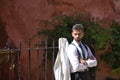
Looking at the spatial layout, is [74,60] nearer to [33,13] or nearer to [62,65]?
[62,65]

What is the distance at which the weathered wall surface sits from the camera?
27.1 ft

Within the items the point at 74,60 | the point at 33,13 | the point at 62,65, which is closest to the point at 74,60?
the point at 74,60

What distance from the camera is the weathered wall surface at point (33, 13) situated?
825cm

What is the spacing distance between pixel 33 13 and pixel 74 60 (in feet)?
11.5

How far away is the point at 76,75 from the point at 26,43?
3.34 m

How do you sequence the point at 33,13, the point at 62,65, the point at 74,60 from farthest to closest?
the point at 33,13, the point at 62,65, the point at 74,60

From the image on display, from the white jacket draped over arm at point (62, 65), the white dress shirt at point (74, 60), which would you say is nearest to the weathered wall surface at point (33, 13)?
the white jacket draped over arm at point (62, 65)

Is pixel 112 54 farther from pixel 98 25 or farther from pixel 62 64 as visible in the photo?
pixel 62 64

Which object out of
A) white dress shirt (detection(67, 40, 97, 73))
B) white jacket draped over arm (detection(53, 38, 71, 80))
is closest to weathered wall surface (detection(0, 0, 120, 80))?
white jacket draped over arm (detection(53, 38, 71, 80))

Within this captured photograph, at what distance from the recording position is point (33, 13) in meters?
8.34

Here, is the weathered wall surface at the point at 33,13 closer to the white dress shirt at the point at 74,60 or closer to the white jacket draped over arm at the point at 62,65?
the white jacket draped over arm at the point at 62,65

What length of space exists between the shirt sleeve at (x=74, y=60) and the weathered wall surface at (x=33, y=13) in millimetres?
3291

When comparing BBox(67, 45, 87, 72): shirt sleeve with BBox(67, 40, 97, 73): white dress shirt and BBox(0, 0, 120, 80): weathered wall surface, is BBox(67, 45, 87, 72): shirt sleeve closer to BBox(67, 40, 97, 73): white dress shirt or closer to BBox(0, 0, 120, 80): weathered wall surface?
BBox(67, 40, 97, 73): white dress shirt


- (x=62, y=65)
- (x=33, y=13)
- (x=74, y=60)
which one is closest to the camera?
(x=74, y=60)
